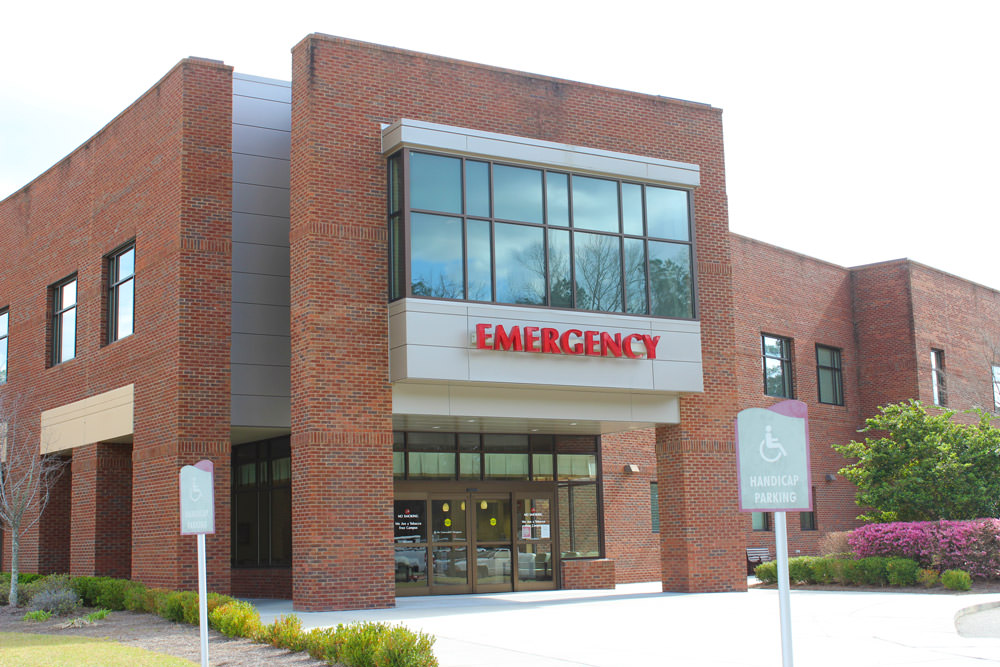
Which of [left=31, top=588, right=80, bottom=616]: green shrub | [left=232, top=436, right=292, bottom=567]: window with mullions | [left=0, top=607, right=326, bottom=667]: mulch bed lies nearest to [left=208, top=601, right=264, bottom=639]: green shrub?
[left=0, top=607, right=326, bottom=667]: mulch bed

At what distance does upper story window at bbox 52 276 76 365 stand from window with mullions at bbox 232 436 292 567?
16.3 feet

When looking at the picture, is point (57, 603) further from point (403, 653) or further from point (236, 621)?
point (403, 653)

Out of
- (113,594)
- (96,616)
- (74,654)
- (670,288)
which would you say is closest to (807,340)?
(670,288)

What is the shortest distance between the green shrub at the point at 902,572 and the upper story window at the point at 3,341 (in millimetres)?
23385

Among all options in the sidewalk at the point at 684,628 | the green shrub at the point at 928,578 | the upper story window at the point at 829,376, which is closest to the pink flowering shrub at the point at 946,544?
the green shrub at the point at 928,578

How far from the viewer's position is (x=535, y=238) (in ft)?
68.1

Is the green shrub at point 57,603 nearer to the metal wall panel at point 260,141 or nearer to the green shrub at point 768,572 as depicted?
the metal wall panel at point 260,141

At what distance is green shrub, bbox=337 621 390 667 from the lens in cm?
1129

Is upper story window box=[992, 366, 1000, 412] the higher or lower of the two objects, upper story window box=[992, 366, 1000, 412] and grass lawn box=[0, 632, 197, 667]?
the higher

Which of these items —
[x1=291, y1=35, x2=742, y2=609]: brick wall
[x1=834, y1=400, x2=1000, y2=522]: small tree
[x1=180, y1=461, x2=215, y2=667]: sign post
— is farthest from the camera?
[x1=834, y1=400, x2=1000, y2=522]: small tree

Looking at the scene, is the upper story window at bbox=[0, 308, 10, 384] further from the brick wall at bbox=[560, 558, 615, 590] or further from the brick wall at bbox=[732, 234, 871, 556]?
the brick wall at bbox=[732, 234, 871, 556]

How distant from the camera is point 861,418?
35781 mm

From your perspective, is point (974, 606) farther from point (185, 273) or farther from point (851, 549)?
point (185, 273)

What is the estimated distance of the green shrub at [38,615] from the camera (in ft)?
65.5
